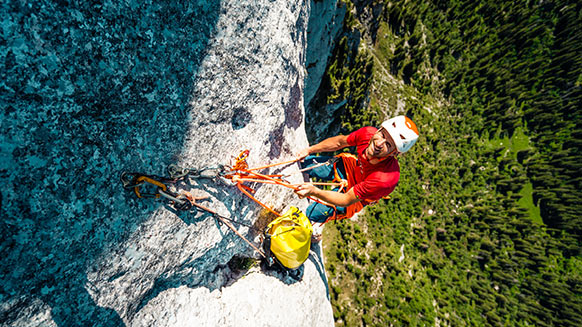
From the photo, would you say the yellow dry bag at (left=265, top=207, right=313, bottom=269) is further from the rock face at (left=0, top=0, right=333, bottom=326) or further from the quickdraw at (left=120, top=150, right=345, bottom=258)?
the quickdraw at (left=120, top=150, right=345, bottom=258)

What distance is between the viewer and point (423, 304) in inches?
656

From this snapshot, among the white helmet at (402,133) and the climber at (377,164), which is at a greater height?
the white helmet at (402,133)

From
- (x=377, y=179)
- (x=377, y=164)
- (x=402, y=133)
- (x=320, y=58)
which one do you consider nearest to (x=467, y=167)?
(x=320, y=58)

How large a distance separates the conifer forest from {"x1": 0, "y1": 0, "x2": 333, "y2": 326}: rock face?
9.46 meters

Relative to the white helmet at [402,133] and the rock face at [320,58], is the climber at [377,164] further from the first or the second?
the rock face at [320,58]

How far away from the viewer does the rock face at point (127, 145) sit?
1.36 metres

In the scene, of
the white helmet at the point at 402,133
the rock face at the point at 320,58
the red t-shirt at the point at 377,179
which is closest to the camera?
the white helmet at the point at 402,133

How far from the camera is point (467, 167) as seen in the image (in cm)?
2588

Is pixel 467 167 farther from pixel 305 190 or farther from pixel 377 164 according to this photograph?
pixel 305 190

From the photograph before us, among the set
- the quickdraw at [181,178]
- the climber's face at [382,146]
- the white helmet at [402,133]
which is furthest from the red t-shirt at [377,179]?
the quickdraw at [181,178]

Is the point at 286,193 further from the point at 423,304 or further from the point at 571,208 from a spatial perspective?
the point at 571,208

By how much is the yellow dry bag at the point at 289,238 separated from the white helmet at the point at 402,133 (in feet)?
5.98

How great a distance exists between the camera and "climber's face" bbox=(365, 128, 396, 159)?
2.69 m

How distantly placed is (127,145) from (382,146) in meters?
2.81
